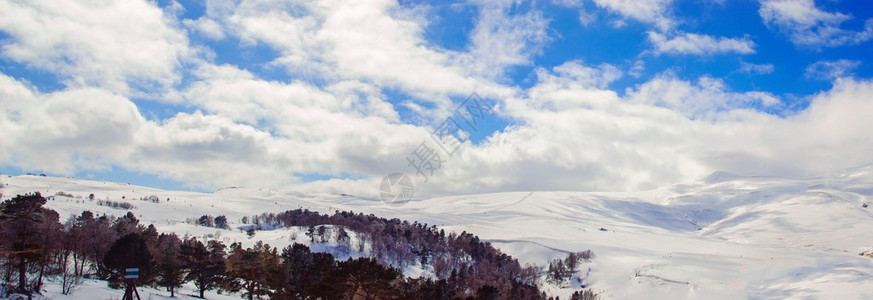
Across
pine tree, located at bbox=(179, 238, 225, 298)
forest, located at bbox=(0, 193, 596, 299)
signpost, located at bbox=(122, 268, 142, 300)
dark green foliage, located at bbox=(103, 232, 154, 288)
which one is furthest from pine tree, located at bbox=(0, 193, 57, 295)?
pine tree, located at bbox=(179, 238, 225, 298)

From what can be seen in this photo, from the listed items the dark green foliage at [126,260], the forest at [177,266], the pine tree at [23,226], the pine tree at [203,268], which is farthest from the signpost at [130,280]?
the pine tree at [203,268]

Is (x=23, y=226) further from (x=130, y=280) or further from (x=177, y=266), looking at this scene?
(x=177, y=266)

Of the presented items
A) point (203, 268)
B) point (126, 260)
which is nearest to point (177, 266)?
point (203, 268)

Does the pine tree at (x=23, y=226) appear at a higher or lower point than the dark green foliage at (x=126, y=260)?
higher

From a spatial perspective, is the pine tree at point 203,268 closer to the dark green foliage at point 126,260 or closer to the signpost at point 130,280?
the dark green foliage at point 126,260

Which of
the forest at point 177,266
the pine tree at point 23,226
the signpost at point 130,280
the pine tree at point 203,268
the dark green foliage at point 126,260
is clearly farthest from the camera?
the pine tree at point 203,268

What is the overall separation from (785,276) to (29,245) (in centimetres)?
18143

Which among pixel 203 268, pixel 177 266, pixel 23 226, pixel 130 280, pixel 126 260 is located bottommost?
pixel 203 268

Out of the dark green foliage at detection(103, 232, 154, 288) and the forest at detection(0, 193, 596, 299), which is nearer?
the forest at detection(0, 193, 596, 299)

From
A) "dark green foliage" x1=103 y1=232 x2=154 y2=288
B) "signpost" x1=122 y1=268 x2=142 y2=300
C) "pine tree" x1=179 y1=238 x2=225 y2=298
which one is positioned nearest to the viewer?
"signpost" x1=122 y1=268 x2=142 y2=300

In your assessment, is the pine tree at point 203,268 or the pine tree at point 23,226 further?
the pine tree at point 203,268

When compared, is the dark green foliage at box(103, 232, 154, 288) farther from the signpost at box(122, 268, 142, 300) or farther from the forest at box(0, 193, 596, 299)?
the signpost at box(122, 268, 142, 300)

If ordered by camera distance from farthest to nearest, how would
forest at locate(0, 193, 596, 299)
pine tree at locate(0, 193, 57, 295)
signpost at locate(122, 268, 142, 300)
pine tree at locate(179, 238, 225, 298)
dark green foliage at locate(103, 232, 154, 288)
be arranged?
pine tree at locate(179, 238, 225, 298) → dark green foliage at locate(103, 232, 154, 288) → forest at locate(0, 193, 596, 299) → pine tree at locate(0, 193, 57, 295) → signpost at locate(122, 268, 142, 300)

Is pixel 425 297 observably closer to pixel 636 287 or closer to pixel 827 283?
pixel 636 287
